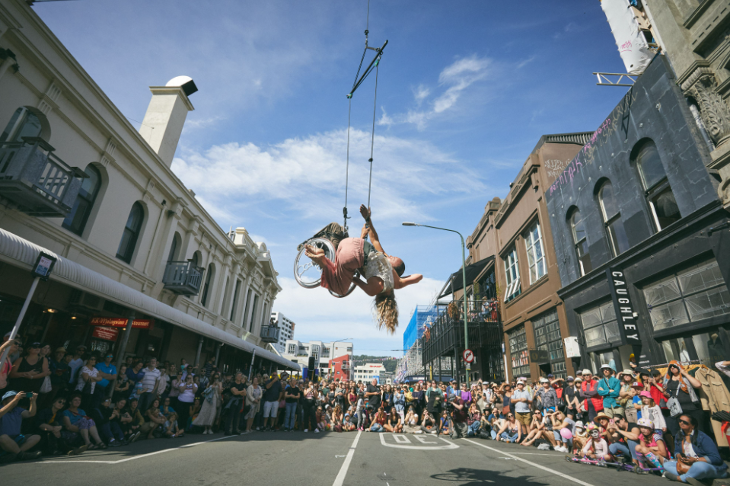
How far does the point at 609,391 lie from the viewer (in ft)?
27.8

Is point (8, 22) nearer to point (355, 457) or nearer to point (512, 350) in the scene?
point (355, 457)

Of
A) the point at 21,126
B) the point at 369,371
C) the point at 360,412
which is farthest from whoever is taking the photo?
the point at 369,371

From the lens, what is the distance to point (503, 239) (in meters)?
20.3

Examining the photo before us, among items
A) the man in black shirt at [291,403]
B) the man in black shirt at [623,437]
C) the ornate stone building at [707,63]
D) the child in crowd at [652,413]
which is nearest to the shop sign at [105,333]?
the man in black shirt at [291,403]

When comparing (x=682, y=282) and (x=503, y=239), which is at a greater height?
(x=503, y=239)

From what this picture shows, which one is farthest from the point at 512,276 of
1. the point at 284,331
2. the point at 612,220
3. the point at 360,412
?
the point at 284,331

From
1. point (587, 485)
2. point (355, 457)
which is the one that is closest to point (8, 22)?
point (355, 457)

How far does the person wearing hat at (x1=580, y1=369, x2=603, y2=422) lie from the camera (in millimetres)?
8625

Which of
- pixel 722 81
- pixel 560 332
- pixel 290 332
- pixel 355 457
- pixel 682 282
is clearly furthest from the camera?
pixel 290 332

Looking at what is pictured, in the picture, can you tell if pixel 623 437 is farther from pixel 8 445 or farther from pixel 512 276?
pixel 512 276

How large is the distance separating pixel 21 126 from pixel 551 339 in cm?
1850

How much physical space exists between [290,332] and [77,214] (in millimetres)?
183094

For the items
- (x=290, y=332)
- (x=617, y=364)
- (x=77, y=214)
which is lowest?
(x=617, y=364)

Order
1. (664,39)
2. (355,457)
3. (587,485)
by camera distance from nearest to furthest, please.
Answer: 1. (587,485)
2. (355,457)
3. (664,39)
